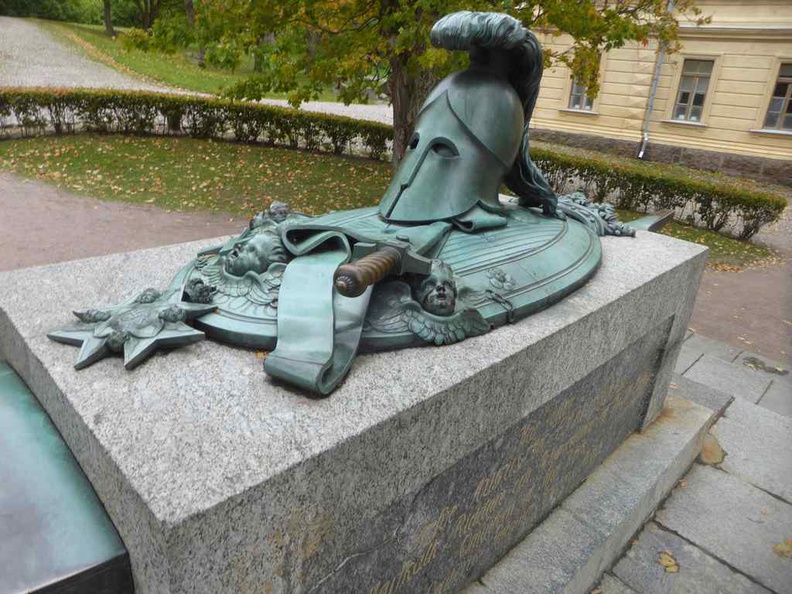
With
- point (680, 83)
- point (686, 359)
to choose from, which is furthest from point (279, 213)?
point (680, 83)

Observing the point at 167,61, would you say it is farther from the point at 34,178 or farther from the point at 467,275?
the point at 467,275

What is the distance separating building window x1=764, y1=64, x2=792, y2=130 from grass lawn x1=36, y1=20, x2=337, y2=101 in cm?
1414

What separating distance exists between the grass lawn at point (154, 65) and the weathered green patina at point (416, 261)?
60.8 ft

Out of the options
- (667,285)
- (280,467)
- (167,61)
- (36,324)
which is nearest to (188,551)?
(280,467)

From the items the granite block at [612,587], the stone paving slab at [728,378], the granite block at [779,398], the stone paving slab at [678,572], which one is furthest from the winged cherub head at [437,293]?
the granite block at [779,398]

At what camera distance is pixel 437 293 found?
204 centimetres

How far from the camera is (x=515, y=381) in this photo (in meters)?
2.15

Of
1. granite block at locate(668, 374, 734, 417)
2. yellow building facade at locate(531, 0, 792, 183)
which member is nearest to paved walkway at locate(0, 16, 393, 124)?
yellow building facade at locate(531, 0, 792, 183)

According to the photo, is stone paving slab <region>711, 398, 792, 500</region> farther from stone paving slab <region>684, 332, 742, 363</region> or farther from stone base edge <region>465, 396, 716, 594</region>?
stone paving slab <region>684, 332, 742, 363</region>

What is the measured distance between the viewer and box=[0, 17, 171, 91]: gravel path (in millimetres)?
19381

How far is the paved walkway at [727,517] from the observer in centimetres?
295

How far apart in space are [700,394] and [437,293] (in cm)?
307

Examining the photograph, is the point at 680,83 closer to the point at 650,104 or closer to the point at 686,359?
the point at 650,104

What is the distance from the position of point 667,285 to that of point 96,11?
Answer: 174ft
